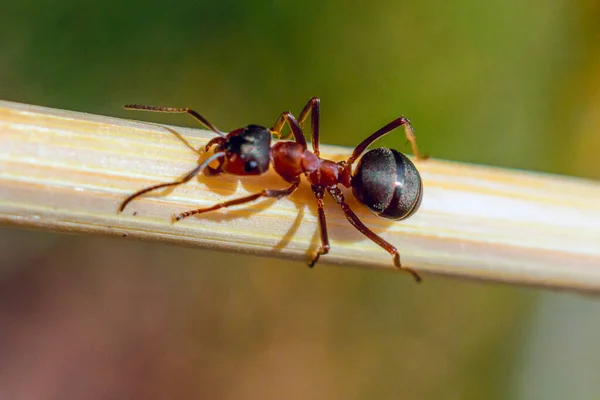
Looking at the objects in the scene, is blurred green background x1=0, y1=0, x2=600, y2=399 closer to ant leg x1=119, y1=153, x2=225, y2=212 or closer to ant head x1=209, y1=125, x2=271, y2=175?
ant head x1=209, y1=125, x2=271, y2=175

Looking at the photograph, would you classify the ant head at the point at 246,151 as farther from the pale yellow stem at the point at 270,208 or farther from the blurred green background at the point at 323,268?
the blurred green background at the point at 323,268

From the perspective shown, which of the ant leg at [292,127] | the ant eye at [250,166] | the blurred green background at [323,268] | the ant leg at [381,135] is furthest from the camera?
the blurred green background at [323,268]

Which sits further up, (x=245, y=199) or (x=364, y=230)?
(x=245, y=199)

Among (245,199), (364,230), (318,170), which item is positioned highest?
(245,199)

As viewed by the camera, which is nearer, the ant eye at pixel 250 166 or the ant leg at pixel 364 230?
the ant leg at pixel 364 230

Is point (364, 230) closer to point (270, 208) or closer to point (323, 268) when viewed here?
point (270, 208)

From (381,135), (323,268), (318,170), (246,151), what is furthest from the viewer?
(323,268)

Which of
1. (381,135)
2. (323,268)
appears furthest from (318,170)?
(323,268)

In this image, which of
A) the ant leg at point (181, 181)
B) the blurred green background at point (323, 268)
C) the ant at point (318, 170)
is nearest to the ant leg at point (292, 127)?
Answer: the ant at point (318, 170)
